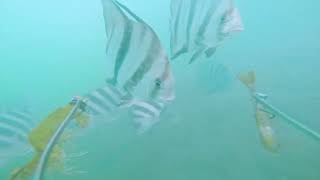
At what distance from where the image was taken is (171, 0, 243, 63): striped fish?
140 cm

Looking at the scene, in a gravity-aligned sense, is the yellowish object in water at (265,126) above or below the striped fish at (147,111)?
above

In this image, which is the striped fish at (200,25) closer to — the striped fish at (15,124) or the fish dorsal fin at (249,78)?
the fish dorsal fin at (249,78)

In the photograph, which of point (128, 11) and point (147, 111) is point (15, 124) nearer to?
point (147, 111)

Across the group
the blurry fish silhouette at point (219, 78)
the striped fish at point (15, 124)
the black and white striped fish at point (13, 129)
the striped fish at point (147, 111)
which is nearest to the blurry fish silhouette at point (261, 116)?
the striped fish at point (147, 111)

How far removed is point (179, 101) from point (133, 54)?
6.11 m

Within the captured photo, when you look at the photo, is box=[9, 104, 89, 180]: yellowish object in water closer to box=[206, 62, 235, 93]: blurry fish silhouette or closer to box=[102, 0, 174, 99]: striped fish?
box=[102, 0, 174, 99]: striped fish

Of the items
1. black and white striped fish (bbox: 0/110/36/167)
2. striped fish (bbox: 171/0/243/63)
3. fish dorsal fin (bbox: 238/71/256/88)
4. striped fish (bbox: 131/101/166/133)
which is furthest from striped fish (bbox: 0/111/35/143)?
fish dorsal fin (bbox: 238/71/256/88)

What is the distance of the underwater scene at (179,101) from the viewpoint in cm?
115

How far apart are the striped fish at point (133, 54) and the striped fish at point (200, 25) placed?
7.8 inches

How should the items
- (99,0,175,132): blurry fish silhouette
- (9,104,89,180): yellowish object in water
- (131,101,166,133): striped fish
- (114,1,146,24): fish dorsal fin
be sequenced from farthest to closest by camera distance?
1. (131,101,166,133): striped fish
2. (99,0,175,132): blurry fish silhouette
3. (114,1,146,24): fish dorsal fin
4. (9,104,89,180): yellowish object in water

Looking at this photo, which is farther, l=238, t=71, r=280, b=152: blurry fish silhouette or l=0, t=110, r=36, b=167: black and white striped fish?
l=0, t=110, r=36, b=167: black and white striped fish

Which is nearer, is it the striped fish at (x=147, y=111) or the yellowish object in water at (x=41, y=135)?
the yellowish object in water at (x=41, y=135)

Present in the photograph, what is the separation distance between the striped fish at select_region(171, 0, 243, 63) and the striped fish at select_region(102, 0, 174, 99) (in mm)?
197

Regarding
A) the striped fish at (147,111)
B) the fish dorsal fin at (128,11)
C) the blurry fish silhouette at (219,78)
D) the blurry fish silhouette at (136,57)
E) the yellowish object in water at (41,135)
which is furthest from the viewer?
the blurry fish silhouette at (219,78)
